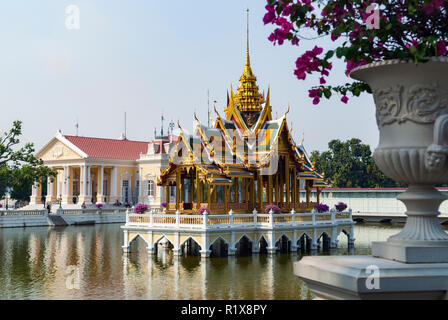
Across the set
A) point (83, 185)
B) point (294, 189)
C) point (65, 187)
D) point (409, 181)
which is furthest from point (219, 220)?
point (65, 187)

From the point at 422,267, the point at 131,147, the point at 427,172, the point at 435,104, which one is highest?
the point at 131,147

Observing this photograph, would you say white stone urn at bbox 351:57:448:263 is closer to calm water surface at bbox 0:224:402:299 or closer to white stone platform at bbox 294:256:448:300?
white stone platform at bbox 294:256:448:300

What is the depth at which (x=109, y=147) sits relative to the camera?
5831 centimetres

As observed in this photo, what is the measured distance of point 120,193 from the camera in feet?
186

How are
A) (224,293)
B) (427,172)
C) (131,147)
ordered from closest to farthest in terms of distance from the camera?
(427,172) < (224,293) < (131,147)

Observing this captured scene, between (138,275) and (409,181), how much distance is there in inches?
513

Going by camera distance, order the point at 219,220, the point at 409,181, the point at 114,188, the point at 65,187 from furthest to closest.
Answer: the point at 114,188
the point at 65,187
the point at 219,220
the point at 409,181

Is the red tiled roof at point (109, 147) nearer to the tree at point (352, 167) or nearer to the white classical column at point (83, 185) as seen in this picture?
the white classical column at point (83, 185)

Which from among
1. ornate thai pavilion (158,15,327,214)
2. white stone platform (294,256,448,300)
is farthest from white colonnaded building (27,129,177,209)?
white stone platform (294,256,448,300)

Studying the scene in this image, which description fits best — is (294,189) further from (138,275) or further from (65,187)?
(65,187)

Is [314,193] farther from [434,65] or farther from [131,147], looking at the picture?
[434,65]
